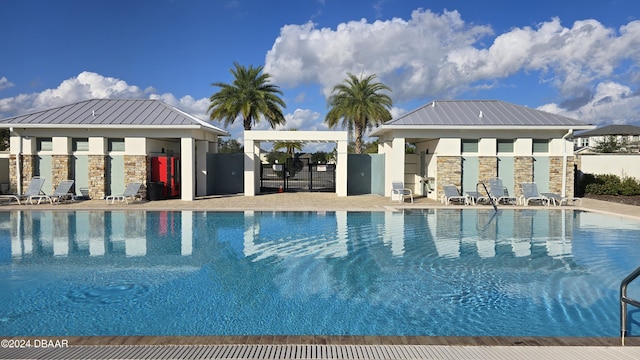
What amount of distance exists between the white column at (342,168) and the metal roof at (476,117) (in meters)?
1.83

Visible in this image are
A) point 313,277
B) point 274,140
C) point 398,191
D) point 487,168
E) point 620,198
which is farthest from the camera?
point 274,140

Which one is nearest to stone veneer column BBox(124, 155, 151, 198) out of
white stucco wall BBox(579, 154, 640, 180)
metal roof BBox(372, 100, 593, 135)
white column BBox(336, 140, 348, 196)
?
white column BBox(336, 140, 348, 196)

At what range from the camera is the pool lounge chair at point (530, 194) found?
18422mm

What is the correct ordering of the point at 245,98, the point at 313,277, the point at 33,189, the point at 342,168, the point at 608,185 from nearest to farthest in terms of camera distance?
the point at 313,277, the point at 33,189, the point at 608,185, the point at 342,168, the point at 245,98

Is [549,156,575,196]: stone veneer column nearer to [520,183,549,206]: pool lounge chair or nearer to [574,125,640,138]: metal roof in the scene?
[520,183,549,206]: pool lounge chair

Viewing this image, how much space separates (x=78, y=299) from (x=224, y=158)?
17849 mm

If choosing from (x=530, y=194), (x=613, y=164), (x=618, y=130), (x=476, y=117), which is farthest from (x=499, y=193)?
(x=618, y=130)

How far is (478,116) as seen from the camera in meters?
20.1

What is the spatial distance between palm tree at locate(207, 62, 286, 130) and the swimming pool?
15.8 m

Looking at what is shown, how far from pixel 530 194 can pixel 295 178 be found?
81.4 ft

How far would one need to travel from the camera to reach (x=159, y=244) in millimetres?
10531

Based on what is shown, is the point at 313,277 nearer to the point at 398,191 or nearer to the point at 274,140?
the point at 398,191

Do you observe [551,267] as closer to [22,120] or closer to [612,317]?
[612,317]

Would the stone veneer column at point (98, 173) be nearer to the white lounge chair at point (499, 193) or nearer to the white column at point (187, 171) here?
the white column at point (187, 171)
